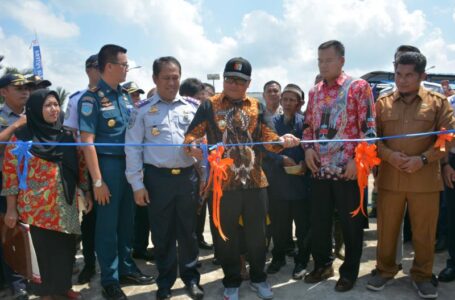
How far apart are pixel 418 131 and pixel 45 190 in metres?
3.29

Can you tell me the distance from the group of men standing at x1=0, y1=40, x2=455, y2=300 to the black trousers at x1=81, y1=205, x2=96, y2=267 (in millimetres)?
563

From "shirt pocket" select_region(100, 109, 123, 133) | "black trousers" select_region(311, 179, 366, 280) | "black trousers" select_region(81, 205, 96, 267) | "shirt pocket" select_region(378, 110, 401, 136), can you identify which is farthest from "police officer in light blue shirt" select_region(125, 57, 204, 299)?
"shirt pocket" select_region(378, 110, 401, 136)

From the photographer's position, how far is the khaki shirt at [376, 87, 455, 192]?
3131 mm

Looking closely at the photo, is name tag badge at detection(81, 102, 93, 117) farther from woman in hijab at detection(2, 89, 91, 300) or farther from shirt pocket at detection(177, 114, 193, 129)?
shirt pocket at detection(177, 114, 193, 129)

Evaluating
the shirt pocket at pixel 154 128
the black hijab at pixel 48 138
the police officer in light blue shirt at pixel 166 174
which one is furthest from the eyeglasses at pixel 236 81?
the black hijab at pixel 48 138

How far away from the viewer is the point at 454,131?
9.88 feet

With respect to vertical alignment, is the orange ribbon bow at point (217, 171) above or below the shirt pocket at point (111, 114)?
below

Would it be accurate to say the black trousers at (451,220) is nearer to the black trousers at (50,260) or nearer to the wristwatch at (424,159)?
the wristwatch at (424,159)

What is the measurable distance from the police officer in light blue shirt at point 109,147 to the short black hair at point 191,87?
4.69 feet

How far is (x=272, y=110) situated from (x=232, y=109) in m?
1.66

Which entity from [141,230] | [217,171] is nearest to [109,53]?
[217,171]

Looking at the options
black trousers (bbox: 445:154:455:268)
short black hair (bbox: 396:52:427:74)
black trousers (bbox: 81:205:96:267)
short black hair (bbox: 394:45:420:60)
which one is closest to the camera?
short black hair (bbox: 396:52:427:74)

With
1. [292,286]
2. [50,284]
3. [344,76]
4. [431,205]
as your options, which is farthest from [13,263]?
[431,205]

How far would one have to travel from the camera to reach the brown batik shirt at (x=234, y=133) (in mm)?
3127
